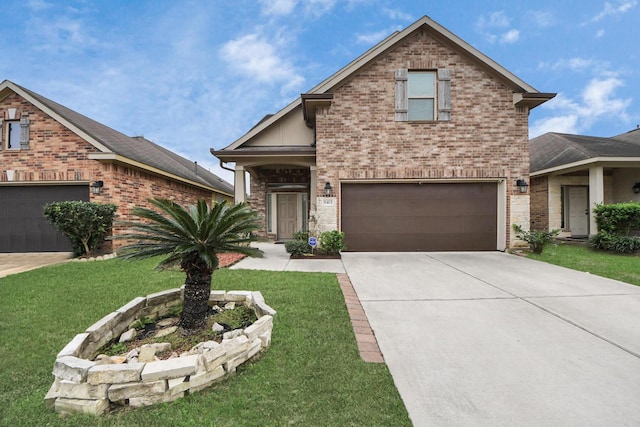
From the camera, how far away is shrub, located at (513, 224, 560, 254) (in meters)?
7.45

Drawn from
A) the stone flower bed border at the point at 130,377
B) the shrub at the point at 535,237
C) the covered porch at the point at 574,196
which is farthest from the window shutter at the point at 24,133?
the covered porch at the point at 574,196

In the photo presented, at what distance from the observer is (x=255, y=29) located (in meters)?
10.9

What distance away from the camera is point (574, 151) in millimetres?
9719

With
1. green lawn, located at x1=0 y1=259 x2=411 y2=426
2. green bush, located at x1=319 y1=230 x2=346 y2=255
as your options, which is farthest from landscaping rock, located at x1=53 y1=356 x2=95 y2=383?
green bush, located at x1=319 y1=230 x2=346 y2=255

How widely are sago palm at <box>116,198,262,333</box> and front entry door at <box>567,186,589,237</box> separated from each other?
13310 millimetres

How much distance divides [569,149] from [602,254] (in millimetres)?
4580

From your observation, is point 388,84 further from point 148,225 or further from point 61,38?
point 61,38

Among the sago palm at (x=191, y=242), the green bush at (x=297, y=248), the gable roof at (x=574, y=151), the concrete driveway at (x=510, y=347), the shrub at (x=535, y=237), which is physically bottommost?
the concrete driveway at (x=510, y=347)

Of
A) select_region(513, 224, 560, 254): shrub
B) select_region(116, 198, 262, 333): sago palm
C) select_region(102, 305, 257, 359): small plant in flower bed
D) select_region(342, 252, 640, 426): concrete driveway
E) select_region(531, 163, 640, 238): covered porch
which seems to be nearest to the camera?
select_region(342, 252, 640, 426): concrete driveway

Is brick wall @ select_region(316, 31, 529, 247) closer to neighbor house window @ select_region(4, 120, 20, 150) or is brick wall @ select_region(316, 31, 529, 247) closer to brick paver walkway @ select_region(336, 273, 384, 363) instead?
brick paver walkway @ select_region(336, 273, 384, 363)

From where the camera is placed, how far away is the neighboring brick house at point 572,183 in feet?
31.7

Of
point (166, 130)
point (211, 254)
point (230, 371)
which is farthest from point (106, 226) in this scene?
point (166, 130)

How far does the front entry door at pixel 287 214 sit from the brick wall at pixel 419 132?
336 cm

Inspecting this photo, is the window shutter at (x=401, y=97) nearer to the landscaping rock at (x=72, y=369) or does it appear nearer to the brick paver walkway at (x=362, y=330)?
the brick paver walkway at (x=362, y=330)
